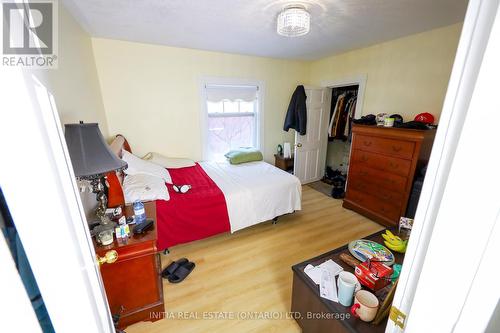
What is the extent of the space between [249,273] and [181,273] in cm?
63

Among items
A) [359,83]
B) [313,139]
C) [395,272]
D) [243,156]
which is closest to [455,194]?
[395,272]

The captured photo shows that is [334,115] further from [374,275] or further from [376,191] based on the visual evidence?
[374,275]

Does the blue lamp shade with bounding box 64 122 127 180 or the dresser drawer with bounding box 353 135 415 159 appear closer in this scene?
the blue lamp shade with bounding box 64 122 127 180

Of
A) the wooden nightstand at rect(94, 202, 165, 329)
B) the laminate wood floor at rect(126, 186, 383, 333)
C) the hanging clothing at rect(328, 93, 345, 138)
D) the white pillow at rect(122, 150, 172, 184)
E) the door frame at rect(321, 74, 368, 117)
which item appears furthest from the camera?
the hanging clothing at rect(328, 93, 345, 138)

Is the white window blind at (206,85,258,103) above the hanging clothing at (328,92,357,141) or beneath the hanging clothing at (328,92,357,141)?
above

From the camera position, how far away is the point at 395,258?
140 cm

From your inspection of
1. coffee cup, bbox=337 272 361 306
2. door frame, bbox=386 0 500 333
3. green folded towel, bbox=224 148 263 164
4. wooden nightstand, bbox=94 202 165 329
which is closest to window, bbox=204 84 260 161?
green folded towel, bbox=224 148 263 164

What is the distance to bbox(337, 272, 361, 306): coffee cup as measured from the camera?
3.48 ft

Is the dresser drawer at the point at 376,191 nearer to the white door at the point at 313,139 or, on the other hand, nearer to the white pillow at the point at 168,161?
the white door at the point at 313,139

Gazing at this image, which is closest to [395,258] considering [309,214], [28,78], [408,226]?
[408,226]

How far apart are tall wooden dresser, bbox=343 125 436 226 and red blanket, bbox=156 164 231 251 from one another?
1965 mm

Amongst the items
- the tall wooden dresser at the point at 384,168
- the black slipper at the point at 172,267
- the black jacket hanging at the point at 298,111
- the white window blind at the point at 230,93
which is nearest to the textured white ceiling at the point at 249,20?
the white window blind at the point at 230,93

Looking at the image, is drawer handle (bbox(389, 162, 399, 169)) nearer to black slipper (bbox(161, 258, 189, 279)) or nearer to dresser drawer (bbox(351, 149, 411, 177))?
dresser drawer (bbox(351, 149, 411, 177))

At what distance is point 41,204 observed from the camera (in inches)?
17.8
